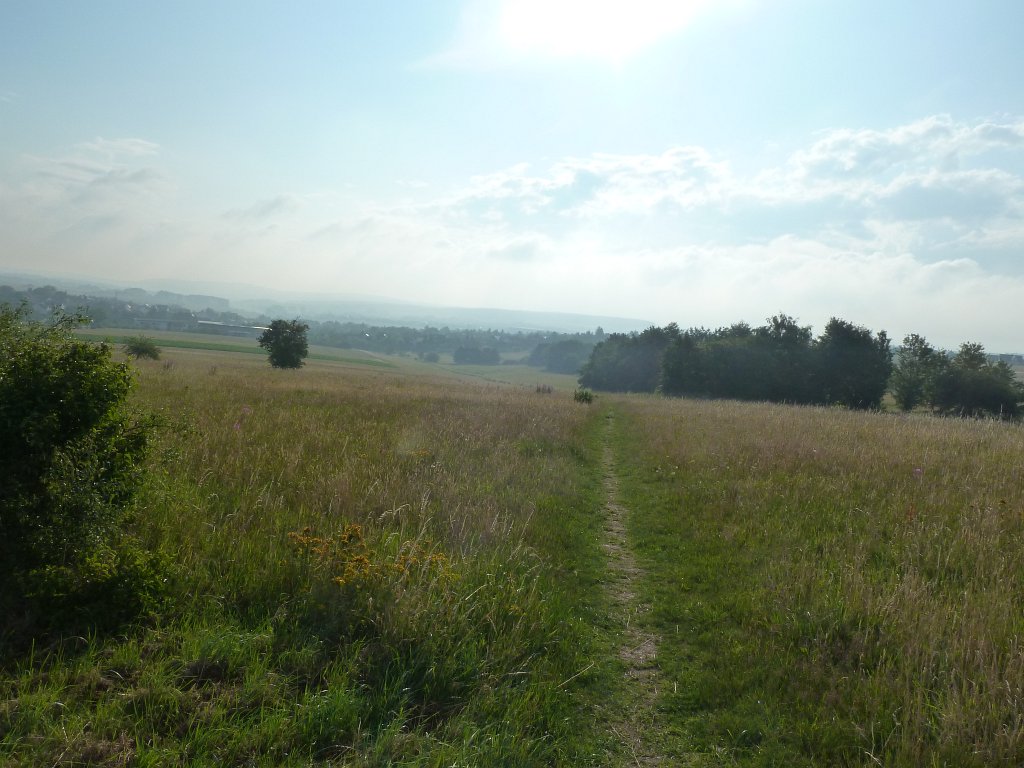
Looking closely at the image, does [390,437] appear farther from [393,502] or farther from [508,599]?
[508,599]

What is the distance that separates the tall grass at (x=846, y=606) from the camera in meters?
3.71

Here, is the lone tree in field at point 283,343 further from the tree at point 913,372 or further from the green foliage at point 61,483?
the tree at point 913,372

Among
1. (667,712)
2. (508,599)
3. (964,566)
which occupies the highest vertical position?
(964,566)

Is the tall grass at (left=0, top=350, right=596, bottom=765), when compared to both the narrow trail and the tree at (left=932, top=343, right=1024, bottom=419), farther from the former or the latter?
the tree at (left=932, top=343, right=1024, bottom=419)

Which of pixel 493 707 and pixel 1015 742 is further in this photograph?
pixel 493 707

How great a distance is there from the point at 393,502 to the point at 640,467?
781 cm

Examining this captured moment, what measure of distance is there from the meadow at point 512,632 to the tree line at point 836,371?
45.8 meters

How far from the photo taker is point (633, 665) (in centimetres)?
476

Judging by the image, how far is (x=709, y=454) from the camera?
1295 cm

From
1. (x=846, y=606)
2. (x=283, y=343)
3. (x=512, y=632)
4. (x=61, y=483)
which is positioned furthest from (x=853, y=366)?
(x=61, y=483)

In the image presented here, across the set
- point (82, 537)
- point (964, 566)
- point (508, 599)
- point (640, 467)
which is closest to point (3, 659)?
point (82, 537)

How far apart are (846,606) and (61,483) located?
648 centimetres

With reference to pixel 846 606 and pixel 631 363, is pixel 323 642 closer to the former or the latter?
pixel 846 606

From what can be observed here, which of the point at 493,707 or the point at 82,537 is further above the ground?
the point at 82,537
